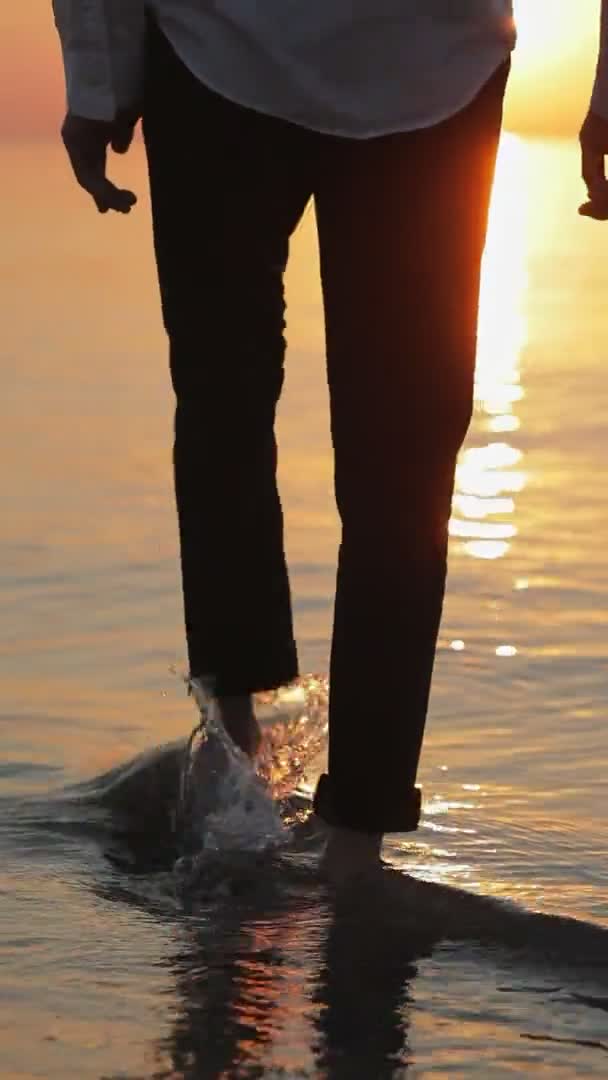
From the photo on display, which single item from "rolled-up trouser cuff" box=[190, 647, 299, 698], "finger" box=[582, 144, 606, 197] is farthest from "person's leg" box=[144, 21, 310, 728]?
"finger" box=[582, 144, 606, 197]

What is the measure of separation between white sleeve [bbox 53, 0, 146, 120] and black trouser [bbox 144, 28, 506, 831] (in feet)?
0.09

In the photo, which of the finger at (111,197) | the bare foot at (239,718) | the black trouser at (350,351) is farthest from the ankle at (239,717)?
the finger at (111,197)

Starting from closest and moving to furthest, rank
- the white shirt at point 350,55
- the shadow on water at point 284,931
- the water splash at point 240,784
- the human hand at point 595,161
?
1. the shadow on water at point 284,931
2. the white shirt at point 350,55
3. the human hand at point 595,161
4. the water splash at point 240,784

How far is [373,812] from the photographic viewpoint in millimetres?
2529

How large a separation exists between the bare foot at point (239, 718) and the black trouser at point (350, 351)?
0.38ft

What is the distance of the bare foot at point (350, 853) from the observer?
255 centimetres

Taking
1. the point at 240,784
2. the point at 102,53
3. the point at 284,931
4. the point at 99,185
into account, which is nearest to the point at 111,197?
the point at 99,185

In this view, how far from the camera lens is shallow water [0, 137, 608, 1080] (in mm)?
2113

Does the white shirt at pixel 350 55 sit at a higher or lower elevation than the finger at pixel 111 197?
higher

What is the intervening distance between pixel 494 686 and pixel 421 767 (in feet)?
1.32

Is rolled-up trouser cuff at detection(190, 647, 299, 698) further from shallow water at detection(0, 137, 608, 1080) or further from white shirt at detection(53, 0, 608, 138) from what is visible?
white shirt at detection(53, 0, 608, 138)

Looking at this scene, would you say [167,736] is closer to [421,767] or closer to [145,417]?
[421,767]

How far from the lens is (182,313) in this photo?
8.32 ft

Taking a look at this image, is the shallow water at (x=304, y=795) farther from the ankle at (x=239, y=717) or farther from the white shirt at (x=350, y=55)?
the white shirt at (x=350, y=55)
